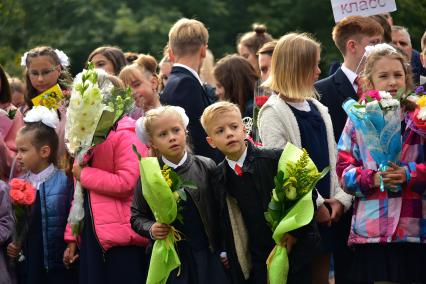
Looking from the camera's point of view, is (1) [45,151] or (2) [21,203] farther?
(1) [45,151]

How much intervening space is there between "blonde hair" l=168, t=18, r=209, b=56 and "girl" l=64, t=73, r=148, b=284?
1.43m

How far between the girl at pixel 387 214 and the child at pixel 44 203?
2404mm

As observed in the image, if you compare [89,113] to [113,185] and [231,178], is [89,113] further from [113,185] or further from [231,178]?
[231,178]

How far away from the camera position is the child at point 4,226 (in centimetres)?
909

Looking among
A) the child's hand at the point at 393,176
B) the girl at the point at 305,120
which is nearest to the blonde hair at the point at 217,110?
the girl at the point at 305,120

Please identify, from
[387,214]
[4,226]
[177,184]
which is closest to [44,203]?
[4,226]

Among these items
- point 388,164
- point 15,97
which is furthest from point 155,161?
point 15,97

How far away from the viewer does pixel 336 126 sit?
29.1 feet

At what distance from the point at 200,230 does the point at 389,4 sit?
3030 mm

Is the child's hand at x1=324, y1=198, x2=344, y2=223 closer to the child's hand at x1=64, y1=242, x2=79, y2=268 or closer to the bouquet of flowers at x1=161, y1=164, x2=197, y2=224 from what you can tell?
the bouquet of flowers at x1=161, y1=164, x2=197, y2=224

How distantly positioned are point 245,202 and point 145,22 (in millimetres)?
14498

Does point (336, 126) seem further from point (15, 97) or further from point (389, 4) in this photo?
point (15, 97)

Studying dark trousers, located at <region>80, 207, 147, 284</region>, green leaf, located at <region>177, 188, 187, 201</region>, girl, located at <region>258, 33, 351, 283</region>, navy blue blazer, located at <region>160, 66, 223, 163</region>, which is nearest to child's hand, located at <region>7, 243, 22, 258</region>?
dark trousers, located at <region>80, 207, 147, 284</region>

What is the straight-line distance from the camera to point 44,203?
8945 millimetres
